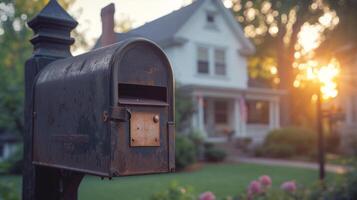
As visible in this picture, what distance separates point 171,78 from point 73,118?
0.36 m

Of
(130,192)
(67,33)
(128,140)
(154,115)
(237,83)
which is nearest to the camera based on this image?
(128,140)

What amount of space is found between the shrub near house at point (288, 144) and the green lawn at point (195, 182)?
5624 millimetres

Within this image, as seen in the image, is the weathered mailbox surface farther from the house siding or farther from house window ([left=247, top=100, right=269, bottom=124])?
house window ([left=247, top=100, right=269, bottom=124])

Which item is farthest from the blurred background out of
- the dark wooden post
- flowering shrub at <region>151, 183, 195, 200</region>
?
the dark wooden post

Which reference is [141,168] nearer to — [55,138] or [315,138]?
[55,138]

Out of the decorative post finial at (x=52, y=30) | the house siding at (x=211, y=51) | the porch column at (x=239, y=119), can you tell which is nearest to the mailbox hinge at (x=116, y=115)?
the decorative post finial at (x=52, y=30)

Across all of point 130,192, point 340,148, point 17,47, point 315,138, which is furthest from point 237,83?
point 130,192

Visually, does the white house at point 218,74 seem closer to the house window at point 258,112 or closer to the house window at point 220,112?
the house window at point 220,112

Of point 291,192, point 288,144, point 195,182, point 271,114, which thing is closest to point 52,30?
point 291,192

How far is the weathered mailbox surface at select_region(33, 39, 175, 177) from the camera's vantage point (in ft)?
4.29

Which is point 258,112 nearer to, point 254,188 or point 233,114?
point 233,114

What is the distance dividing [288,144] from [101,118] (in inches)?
834

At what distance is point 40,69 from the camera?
1.85m

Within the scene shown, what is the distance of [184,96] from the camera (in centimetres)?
1997
